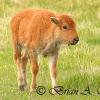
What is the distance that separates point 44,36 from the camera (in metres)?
12.4

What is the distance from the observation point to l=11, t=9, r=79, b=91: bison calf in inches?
477

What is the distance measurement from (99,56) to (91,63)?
5.15 feet

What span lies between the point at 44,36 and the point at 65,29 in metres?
0.52

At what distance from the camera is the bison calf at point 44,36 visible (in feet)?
39.8

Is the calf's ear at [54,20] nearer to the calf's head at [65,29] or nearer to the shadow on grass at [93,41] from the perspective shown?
the calf's head at [65,29]

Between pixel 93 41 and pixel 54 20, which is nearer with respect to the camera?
pixel 54 20

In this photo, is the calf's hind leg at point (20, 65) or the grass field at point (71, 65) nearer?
the grass field at point (71, 65)

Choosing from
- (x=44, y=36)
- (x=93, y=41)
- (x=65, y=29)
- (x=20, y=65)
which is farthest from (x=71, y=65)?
(x=93, y=41)

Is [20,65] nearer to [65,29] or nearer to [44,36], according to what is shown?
[44,36]

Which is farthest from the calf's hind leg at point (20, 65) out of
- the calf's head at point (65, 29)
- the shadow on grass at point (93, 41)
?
the shadow on grass at point (93, 41)

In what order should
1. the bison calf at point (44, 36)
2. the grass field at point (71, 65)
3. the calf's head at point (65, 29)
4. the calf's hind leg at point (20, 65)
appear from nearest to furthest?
the grass field at point (71, 65)
the calf's head at point (65, 29)
the bison calf at point (44, 36)
the calf's hind leg at point (20, 65)

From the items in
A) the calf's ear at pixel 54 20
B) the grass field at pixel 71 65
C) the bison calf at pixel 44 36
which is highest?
the calf's ear at pixel 54 20

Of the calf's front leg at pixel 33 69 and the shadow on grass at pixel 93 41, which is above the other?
the calf's front leg at pixel 33 69

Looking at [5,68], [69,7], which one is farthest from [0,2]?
[5,68]
